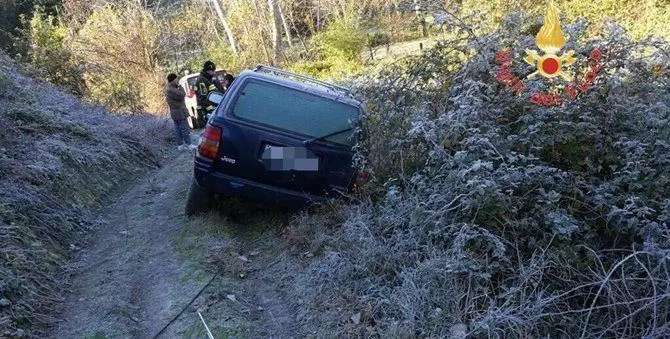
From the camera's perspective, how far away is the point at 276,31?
838 inches

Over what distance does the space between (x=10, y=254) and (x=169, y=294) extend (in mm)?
1375

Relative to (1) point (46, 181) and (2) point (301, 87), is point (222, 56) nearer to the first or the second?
(1) point (46, 181)

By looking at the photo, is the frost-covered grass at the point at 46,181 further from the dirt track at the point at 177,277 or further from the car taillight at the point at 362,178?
the car taillight at the point at 362,178

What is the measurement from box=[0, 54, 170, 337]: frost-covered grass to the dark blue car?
1674 mm

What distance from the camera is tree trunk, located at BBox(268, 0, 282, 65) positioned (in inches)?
823

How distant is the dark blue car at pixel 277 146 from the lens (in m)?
5.50

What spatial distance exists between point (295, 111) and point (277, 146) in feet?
1.56

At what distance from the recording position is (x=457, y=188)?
13.3 feet

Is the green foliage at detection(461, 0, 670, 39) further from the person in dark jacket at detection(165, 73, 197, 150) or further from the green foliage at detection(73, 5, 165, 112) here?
the green foliage at detection(73, 5, 165, 112)

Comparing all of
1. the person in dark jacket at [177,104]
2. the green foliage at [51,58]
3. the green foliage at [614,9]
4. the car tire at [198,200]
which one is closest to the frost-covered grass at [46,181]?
the person in dark jacket at [177,104]

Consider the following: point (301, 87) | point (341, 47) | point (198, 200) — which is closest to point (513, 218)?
point (301, 87)

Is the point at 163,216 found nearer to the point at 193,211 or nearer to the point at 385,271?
the point at 193,211

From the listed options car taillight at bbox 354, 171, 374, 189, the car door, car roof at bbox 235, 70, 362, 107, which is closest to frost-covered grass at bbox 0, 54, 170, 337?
the car door

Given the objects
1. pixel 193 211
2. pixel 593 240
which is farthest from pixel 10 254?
pixel 593 240
